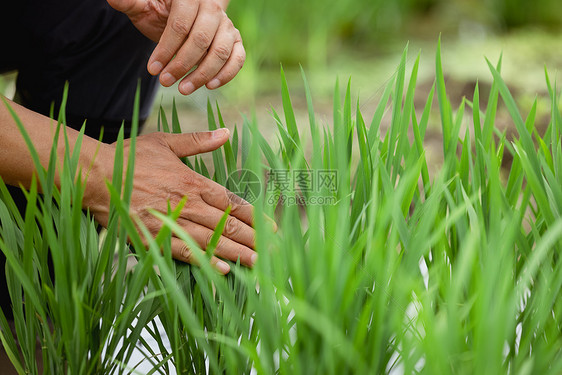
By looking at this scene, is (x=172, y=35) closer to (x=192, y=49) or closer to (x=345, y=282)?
(x=192, y=49)

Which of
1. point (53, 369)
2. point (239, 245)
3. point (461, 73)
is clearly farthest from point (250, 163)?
point (461, 73)

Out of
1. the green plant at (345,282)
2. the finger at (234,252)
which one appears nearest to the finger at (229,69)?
the green plant at (345,282)

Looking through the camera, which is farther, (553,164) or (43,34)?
(43,34)

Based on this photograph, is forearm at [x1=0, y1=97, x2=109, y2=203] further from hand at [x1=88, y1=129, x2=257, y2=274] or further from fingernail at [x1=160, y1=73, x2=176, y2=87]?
fingernail at [x1=160, y1=73, x2=176, y2=87]

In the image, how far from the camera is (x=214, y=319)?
2.17 ft

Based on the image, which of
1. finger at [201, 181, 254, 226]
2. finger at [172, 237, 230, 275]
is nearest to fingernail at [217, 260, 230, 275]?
finger at [172, 237, 230, 275]

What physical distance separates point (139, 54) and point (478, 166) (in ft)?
2.43

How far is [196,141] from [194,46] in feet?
0.43

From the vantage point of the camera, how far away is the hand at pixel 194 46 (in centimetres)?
87

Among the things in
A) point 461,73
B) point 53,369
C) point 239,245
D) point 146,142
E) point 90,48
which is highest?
point 461,73

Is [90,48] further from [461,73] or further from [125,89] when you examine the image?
[461,73]

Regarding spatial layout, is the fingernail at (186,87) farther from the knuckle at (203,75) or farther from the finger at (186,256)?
the finger at (186,256)

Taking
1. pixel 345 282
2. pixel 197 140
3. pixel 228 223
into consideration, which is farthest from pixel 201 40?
pixel 345 282

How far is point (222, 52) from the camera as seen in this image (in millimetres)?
887
